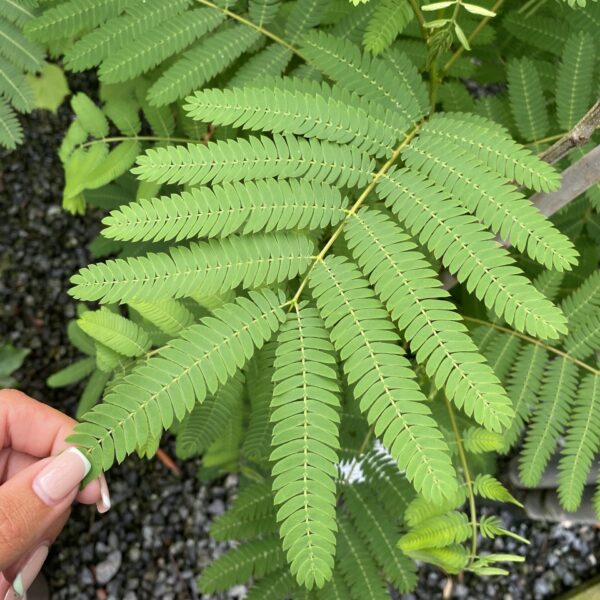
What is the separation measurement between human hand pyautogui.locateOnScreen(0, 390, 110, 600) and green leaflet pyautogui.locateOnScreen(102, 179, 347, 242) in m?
0.52

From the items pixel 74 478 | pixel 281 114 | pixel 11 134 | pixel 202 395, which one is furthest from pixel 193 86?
pixel 74 478

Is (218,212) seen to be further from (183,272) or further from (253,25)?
(253,25)

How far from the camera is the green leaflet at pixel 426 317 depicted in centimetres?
133

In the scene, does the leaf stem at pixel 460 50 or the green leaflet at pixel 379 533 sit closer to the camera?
the leaf stem at pixel 460 50

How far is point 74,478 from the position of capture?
1.35 metres

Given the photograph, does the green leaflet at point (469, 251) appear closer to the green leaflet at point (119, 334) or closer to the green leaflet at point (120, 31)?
the green leaflet at point (119, 334)

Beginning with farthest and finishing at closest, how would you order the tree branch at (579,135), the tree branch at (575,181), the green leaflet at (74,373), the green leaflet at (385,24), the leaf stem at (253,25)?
the green leaflet at (74,373)
the leaf stem at (253,25)
the green leaflet at (385,24)
the tree branch at (575,181)
the tree branch at (579,135)

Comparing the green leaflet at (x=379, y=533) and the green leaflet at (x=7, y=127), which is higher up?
the green leaflet at (x=7, y=127)

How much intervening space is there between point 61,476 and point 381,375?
28.5 inches

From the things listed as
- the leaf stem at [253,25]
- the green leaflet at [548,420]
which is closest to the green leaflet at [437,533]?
the green leaflet at [548,420]

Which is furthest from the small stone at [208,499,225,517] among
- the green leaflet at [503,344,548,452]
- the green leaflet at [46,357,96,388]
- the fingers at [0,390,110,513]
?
the green leaflet at [503,344,548,452]

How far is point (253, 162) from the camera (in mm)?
1563

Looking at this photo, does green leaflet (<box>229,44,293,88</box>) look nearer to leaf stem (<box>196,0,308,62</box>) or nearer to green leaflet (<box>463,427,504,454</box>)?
leaf stem (<box>196,0,308,62</box>)

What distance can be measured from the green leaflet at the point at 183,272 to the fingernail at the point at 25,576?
919 millimetres
